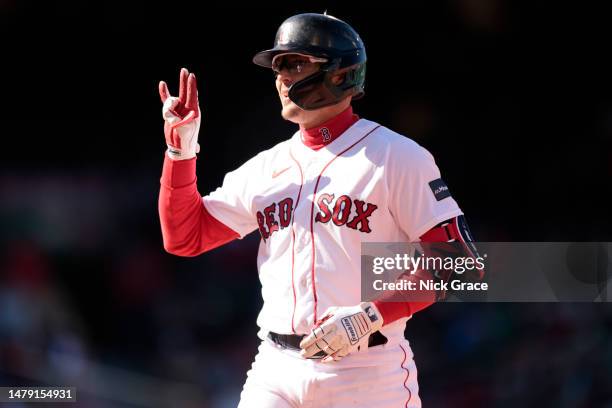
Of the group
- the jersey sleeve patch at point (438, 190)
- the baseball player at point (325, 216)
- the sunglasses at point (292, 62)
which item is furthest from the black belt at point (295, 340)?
the sunglasses at point (292, 62)

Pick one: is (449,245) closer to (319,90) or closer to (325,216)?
(325,216)

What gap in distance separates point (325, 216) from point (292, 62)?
0.55 m

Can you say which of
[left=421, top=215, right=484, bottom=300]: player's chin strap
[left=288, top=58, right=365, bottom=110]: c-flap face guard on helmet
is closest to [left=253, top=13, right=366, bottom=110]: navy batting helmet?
[left=288, top=58, right=365, bottom=110]: c-flap face guard on helmet

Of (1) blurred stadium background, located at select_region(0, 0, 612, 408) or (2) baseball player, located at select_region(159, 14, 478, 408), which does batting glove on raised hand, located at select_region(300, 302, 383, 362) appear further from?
(1) blurred stadium background, located at select_region(0, 0, 612, 408)

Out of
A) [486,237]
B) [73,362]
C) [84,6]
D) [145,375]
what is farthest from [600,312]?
[84,6]

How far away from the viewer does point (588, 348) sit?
241 inches

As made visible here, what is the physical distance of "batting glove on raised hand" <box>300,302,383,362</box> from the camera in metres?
2.83

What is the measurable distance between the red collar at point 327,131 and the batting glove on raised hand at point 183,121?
1.26 feet

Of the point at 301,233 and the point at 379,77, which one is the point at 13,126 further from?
the point at 301,233

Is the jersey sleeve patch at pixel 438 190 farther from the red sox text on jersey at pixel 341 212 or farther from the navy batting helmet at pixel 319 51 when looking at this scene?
the navy batting helmet at pixel 319 51

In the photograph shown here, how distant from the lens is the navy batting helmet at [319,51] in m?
3.21

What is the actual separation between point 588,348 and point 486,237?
101 centimetres

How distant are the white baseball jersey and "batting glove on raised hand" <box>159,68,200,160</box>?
364 millimetres

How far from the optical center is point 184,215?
3.42m
